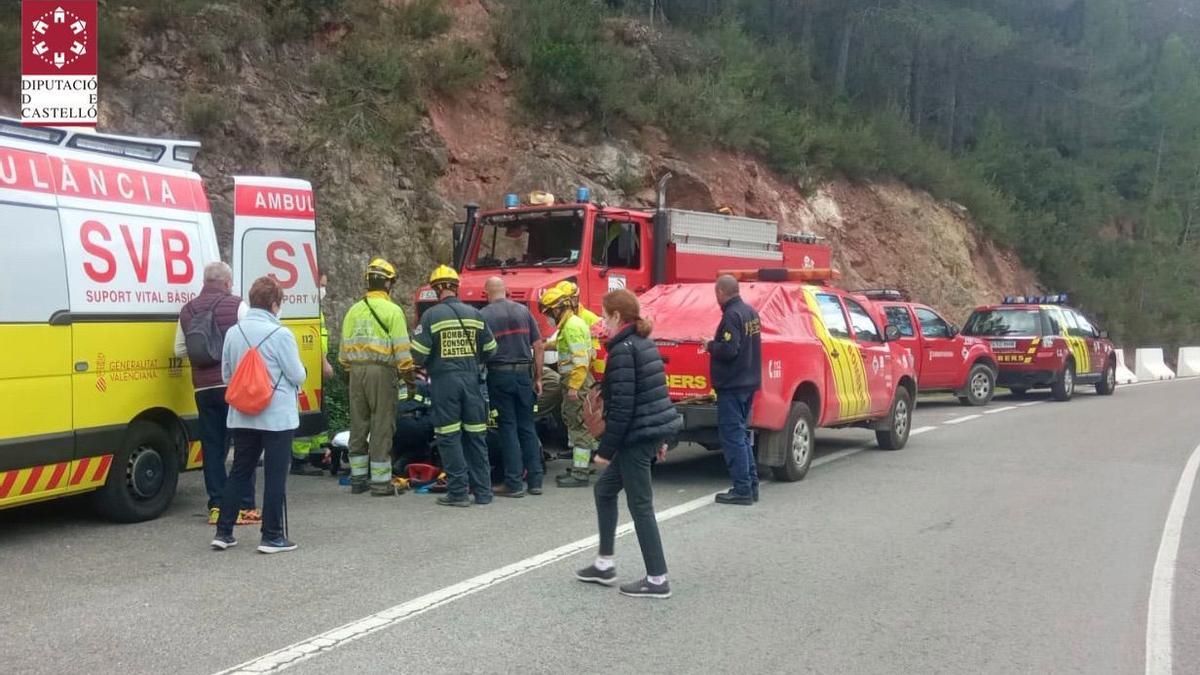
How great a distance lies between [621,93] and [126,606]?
20570mm

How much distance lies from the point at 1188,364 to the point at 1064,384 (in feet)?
53.3

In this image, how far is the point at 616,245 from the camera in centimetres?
1305

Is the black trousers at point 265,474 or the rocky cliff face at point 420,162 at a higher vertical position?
the rocky cliff face at point 420,162

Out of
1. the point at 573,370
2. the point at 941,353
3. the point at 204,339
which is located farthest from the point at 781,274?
the point at 941,353

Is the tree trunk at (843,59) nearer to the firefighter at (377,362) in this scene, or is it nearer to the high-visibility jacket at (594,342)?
the high-visibility jacket at (594,342)

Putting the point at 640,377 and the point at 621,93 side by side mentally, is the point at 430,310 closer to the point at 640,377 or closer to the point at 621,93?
the point at 640,377

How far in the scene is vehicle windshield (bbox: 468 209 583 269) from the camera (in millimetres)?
12883

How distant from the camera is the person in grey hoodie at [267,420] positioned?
712cm

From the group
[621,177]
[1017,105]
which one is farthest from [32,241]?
[1017,105]

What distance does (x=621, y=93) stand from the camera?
25.0 m

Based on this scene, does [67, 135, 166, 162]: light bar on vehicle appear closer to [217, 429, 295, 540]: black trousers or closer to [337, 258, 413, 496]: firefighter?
[337, 258, 413, 496]: firefighter

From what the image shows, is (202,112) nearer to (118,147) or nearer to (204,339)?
(118,147)

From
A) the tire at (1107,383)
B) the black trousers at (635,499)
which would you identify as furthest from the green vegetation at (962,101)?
the black trousers at (635,499)

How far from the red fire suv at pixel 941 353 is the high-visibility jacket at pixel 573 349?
889 centimetres
